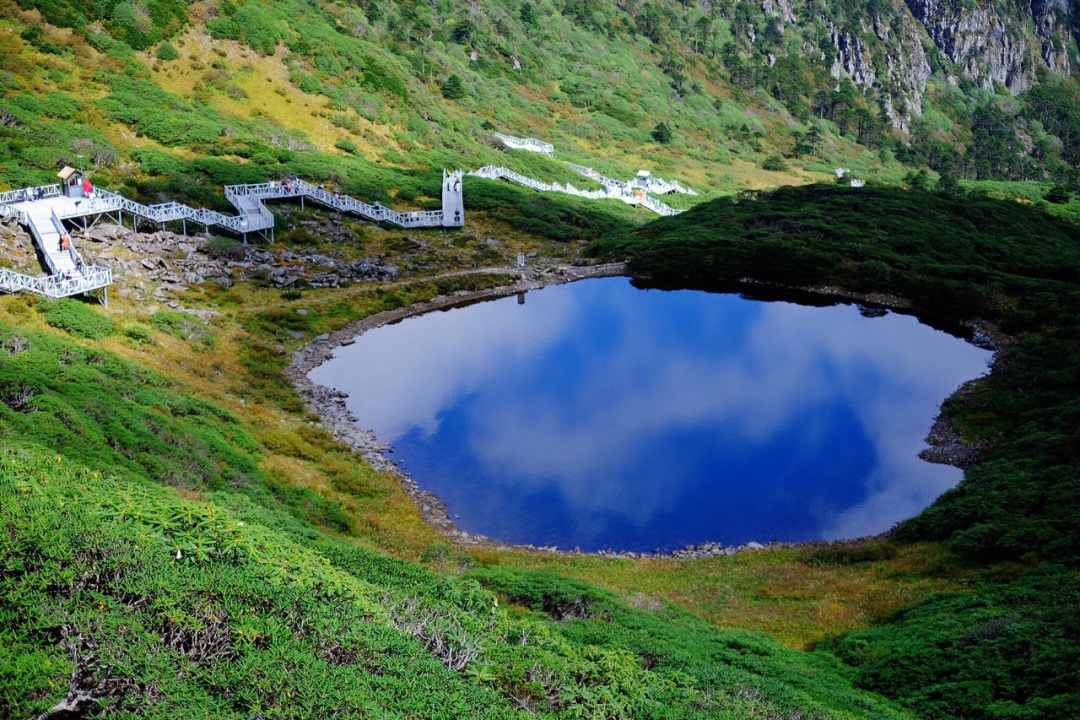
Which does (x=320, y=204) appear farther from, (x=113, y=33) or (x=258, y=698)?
(x=258, y=698)

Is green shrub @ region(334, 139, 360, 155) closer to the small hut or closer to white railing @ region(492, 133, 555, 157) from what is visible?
white railing @ region(492, 133, 555, 157)

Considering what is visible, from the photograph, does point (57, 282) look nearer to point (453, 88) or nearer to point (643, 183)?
point (643, 183)

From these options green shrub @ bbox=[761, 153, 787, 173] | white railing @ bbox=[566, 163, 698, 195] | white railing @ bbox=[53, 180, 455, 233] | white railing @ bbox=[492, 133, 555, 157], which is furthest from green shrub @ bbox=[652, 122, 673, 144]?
white railing @ bbox=[53, 180, 455, 233]

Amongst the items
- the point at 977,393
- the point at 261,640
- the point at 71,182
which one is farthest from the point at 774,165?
the point at 261,640

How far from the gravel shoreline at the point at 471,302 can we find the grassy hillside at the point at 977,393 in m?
1.12

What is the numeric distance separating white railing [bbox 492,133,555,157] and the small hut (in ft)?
191

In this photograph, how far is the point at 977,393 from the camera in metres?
48.5

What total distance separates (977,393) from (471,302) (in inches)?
1223

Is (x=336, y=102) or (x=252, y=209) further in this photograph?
(x=336, y=102)

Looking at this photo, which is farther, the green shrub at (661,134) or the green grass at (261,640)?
the green shrub at (661,134)

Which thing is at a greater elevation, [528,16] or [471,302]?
[528,16]

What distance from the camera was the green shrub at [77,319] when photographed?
132 ft

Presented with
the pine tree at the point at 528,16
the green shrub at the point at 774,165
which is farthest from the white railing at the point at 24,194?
the pine tree at the point at 528,16

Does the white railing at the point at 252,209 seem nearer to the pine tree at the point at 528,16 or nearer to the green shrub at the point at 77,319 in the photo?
the green shrub at the point at 77,319
